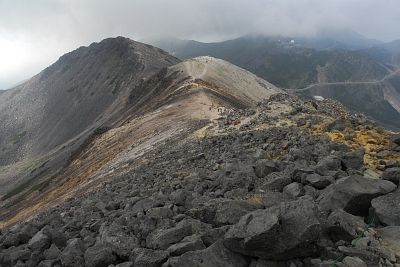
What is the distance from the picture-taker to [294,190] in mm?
17172

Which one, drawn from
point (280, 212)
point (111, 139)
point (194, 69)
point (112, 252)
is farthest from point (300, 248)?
point (194, 69)

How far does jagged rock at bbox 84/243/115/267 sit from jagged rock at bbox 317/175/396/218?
22.3 feet

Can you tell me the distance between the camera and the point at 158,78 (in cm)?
11319

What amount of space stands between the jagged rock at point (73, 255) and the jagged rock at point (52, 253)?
80 centimetres

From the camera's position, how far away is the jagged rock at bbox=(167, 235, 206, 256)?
48.1 ft

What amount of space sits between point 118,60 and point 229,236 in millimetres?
172746

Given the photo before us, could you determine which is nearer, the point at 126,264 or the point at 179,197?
the point at 126,264

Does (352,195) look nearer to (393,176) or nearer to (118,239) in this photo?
(393,176)

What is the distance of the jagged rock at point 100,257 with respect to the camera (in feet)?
52.7

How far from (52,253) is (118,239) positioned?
3.29 metres

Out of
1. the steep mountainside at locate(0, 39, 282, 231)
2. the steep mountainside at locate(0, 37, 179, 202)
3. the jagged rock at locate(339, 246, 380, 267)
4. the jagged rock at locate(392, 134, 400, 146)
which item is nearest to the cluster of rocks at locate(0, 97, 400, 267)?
the jagged rock at locate(339, 246, 380, 267)

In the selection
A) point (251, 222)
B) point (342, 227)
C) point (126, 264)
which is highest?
point (251, 222)

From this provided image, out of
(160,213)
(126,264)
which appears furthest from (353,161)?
(126,264)

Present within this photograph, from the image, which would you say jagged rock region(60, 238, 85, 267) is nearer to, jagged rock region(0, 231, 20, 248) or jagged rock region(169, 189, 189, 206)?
jagged rock region(169, 189, 189, 206)
